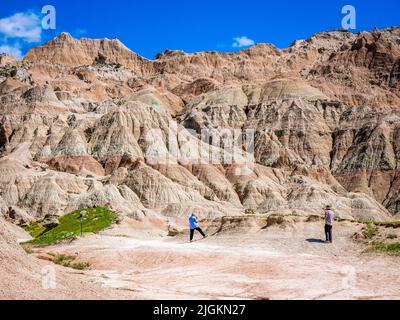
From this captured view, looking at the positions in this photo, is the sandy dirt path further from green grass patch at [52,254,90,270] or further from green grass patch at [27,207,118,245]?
green grass patch at [27,207,118,245]

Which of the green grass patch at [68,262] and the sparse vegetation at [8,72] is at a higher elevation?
the sparse vegetation at [8,72]

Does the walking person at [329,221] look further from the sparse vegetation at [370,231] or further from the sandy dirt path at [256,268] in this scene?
the sparse vegetation at [370,231]

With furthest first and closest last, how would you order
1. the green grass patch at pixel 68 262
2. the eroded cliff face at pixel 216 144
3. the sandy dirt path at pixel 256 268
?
the eroded cliff face at pixel 216 144, the green grass patch at pixel 68 262, the sandy dirt path at pixel 256 268

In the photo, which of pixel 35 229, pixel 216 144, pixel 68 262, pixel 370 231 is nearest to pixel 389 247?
pixel 370 231

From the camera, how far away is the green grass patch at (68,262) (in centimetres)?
2303

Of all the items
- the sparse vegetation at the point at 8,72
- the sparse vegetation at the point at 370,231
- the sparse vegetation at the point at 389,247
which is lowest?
the sparse vegetation at the point at 389,247

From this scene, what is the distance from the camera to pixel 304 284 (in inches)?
621

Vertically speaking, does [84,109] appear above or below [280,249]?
above

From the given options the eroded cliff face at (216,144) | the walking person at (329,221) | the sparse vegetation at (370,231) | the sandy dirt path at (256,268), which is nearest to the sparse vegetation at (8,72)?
the eroded cliff face at (216,144)

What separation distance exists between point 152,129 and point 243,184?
21153 mm

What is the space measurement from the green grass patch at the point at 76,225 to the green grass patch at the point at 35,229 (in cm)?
236
